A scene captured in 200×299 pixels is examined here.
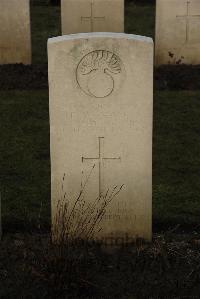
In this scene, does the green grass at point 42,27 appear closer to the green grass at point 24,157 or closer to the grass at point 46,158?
the green grass at point 24,157

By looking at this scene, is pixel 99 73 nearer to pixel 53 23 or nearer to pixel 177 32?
pixel 177 32

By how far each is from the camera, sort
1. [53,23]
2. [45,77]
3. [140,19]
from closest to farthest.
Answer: [45,77] → [53,23] → [140,19]

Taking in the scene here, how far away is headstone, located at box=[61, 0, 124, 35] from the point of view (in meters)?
9.84

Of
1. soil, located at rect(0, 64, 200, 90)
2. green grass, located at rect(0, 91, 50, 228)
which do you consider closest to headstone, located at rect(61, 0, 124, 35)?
soil, located at rect(0, 64, 200, 90)

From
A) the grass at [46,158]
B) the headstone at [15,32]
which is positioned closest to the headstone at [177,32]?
the grass at [46,158]

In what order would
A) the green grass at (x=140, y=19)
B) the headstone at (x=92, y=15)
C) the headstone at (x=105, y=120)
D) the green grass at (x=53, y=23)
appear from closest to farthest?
the headstone at (x=105, y=120), the headstone at (x=92, y=15), the green grass at (x=53, y=23), the green grass at (x=140, y=19)

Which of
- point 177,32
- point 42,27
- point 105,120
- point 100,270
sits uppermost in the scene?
point 42,27

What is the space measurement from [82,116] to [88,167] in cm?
35

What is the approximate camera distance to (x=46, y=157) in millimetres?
6910

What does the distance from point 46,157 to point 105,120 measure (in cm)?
217

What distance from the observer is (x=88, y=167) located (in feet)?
16.1

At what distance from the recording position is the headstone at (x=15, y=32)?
9.65 meters

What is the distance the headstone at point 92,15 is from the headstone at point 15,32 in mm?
527

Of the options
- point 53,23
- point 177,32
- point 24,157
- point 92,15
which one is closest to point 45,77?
point 92,15
